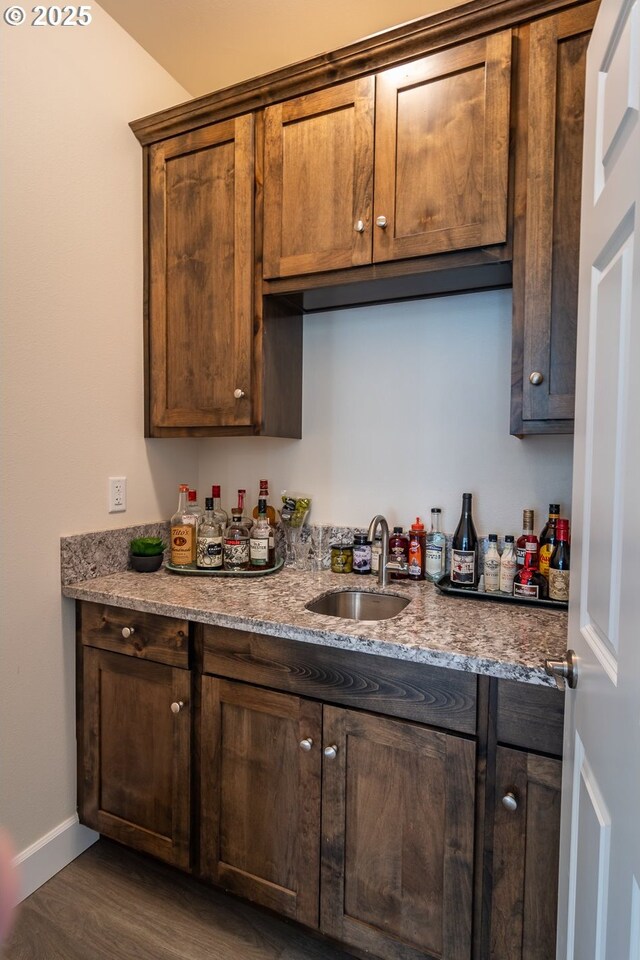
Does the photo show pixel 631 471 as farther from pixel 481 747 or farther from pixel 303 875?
pixel 303 875

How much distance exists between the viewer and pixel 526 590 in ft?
4.90

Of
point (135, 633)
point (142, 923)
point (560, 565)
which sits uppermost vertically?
point (560, 565)

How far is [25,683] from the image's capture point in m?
1.55

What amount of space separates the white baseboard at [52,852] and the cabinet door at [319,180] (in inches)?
74.4

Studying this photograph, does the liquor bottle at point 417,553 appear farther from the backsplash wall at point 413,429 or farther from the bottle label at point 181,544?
the bottle label at point 181,544

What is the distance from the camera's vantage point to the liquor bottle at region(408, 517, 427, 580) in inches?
68.7

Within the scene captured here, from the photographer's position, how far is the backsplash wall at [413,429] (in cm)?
168

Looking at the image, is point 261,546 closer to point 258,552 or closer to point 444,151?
point 258,552

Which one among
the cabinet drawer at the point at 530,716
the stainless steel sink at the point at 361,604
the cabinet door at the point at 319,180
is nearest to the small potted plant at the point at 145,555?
the stainless steel sink at the point at 361,604

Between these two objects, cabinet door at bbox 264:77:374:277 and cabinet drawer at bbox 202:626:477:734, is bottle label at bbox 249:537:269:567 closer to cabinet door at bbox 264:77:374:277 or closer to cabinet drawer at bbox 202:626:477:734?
cabinet drawer at bbox 202:626:477:734

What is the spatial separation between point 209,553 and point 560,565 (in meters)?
1.12

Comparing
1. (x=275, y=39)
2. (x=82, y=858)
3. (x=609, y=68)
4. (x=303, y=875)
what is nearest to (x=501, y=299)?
(x=609, y=68)

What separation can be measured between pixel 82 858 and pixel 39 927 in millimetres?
250

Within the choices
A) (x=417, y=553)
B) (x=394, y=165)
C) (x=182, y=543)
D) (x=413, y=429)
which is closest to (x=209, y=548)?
(x=182, y=543)
